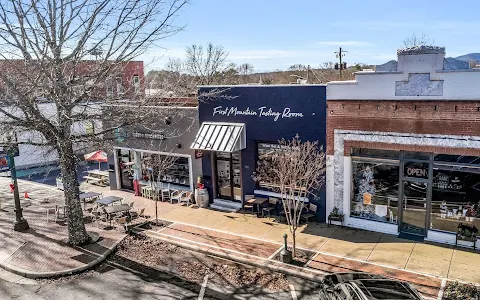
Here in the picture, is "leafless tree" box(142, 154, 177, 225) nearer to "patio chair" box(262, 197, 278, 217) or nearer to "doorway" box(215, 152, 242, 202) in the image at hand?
"doorway" box(215, 152, 242, 202)

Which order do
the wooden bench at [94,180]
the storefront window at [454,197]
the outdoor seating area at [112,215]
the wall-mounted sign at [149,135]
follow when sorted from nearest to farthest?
1. the storefront window at [454,197]
2. the outdoor seating area at [112,215]
3. the wall-mounted sign at [149,135]
4. the wooden bench at [94,180]

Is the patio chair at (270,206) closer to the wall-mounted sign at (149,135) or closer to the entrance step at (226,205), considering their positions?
the entrance step at (226,205)

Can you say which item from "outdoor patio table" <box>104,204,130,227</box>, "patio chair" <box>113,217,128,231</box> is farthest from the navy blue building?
"patio chair" <box>113,217,128,231</box>

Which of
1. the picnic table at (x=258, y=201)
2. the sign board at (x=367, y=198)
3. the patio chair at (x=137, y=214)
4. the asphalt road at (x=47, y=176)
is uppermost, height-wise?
the sign board at (x=367, y=198)

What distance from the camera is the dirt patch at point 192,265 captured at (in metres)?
12.3

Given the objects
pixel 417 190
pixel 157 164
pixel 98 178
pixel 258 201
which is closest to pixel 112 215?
Result: pixel 157 164

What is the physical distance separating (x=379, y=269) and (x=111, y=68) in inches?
445

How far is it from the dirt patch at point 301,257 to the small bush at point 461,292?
411 centimetres

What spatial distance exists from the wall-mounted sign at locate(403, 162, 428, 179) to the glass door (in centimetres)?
26

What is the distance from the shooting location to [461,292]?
10.8 meters

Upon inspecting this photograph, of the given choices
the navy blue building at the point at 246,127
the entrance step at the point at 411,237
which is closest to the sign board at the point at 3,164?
the navy blue building at the point at 246,127

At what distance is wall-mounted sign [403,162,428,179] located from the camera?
14.4 meters

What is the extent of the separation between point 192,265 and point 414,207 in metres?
8.29

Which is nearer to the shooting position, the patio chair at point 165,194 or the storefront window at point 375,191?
the storefront window at point 375,191
